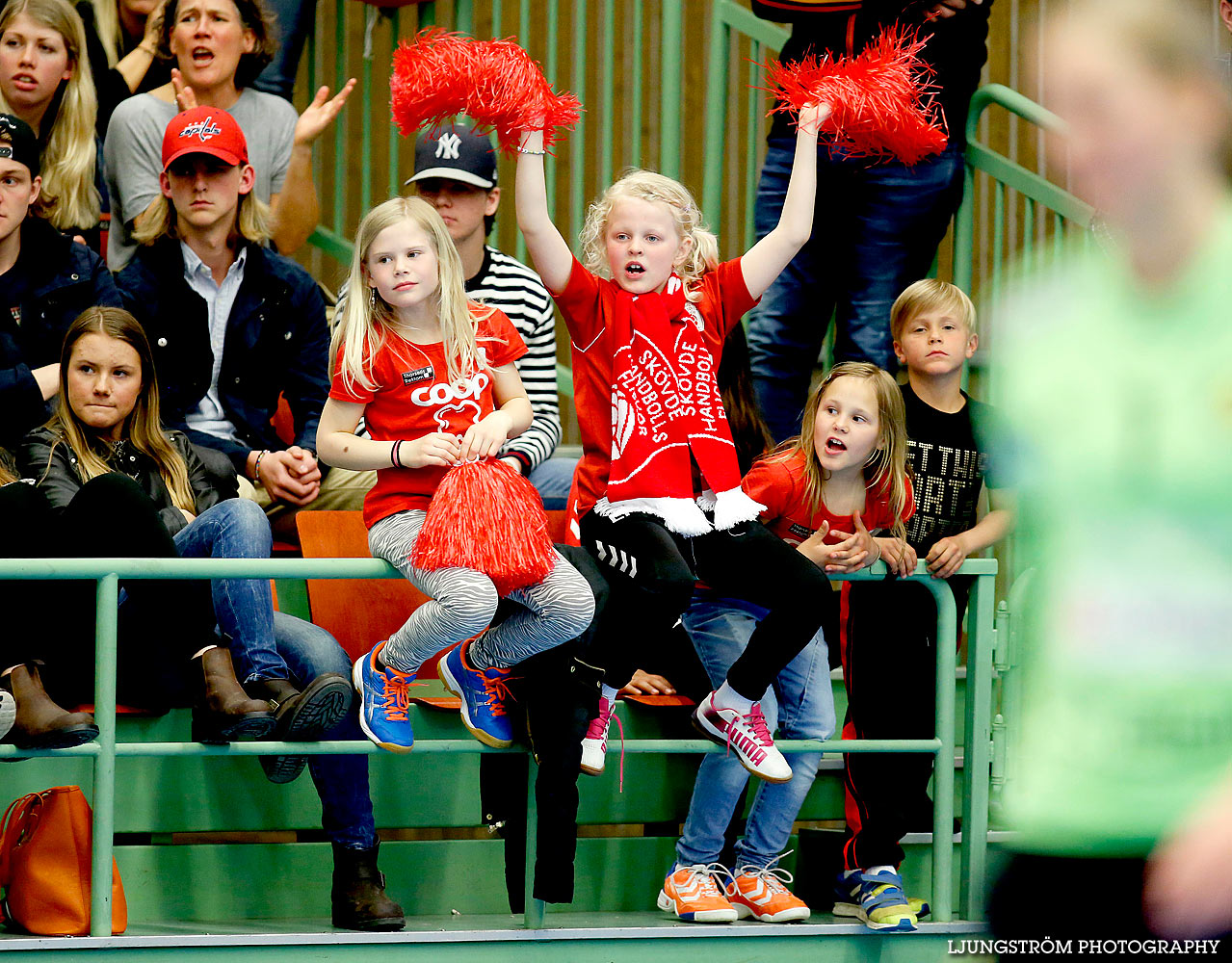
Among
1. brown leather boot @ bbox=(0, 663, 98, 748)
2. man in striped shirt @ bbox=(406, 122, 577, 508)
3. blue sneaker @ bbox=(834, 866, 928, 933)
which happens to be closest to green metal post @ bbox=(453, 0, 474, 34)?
man in striped shirt @ bbox=(406, 122, 577, 508)

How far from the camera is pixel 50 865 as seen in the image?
126 inches

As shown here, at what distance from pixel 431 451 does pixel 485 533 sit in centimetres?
25

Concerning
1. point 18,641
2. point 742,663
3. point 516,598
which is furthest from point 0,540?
point 742,663

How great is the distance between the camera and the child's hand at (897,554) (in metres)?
3.49

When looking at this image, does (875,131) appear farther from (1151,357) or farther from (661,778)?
(1151,357)

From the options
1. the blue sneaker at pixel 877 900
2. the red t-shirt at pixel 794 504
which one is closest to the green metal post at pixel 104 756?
the red t-shirt at pixel 794 504

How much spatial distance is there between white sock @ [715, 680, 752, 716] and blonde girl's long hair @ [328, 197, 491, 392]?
2.91 ft

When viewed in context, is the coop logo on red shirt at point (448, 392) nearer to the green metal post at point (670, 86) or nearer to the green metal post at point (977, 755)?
the green metal post at point (977, 755)

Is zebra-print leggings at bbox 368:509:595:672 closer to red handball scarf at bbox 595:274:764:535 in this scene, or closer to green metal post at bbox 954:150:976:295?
red handball scarf at bbox 595:274:764:535

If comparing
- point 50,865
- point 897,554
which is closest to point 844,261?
point 897,554

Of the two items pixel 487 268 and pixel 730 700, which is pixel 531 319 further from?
pixel 730 700

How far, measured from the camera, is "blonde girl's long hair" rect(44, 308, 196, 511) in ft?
12.0

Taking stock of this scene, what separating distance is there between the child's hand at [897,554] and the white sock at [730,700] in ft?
1.55

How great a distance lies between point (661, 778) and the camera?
3908 millimetres
